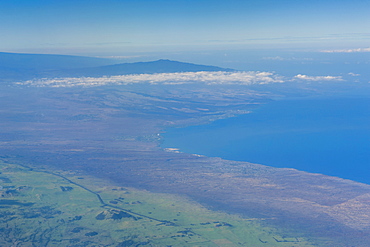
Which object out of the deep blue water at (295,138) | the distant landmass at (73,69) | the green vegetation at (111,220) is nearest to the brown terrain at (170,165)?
the green vegetation at (111,220)

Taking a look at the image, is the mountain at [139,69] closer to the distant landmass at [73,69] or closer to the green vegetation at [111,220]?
the distant landmass at [73,69]

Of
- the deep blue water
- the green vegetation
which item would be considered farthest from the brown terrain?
the deep blue water

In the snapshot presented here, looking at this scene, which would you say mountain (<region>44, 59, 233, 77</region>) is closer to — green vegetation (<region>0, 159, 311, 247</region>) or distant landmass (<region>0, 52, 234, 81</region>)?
distant landmass (<region>0, 52, 234, 81</region>)

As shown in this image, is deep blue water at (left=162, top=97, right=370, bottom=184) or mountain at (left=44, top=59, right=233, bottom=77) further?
mountain at (left=44, top=59, right=233, bottom=77)

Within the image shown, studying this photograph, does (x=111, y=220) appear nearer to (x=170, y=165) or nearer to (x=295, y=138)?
(x=170, y=165)

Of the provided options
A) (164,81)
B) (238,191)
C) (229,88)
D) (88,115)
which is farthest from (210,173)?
(164,81)

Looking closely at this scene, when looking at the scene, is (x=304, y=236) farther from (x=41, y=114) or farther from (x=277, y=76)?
(x=277, y=76)
